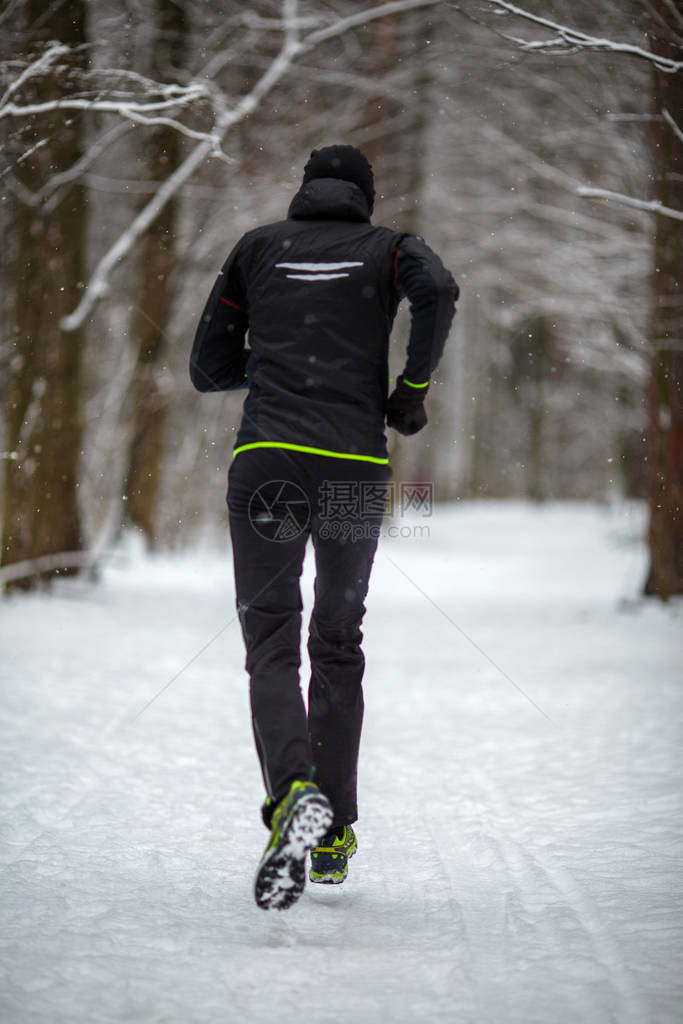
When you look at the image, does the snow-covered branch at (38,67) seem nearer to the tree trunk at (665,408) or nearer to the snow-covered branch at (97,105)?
the snow-covered branch at (97,105)

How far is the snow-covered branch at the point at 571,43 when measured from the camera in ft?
14.7

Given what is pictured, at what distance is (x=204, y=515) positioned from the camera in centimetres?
1462

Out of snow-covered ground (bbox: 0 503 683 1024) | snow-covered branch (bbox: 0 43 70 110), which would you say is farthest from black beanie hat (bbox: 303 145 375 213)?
snow-covered branch (bbox: 0 43 70 110)

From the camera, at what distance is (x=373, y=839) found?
11.1ft

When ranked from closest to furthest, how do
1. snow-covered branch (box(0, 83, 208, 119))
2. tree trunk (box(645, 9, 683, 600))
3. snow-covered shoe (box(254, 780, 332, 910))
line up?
snow-covered shoe (box(254, 780, 332, 910)), snow-covered branch (box(0, 83, 208, 119)), tree trunk (box(645, 9, 683, 600))

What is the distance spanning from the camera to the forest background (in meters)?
5.28

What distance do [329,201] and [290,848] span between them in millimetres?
1723

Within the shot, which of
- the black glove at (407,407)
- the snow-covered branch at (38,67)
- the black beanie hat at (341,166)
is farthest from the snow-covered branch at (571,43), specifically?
the black glove at (407,407)

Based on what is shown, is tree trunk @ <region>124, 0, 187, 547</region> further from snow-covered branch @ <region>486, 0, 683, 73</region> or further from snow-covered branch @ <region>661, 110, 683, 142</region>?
snow-covered branch @ <region>661, 110, 683, 142</region>

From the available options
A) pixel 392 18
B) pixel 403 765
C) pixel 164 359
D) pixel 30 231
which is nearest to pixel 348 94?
pixel 392 18

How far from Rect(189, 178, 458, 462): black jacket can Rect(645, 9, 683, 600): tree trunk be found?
465cm

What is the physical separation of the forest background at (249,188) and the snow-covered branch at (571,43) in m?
0.02

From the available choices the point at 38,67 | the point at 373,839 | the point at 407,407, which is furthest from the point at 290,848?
the point at 38,67

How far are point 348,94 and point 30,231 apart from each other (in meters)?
4.57
